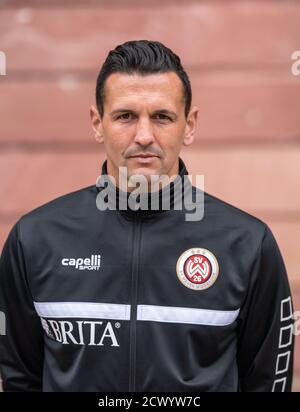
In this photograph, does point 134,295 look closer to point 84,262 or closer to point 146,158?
point 84,262

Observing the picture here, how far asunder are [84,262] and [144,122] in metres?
0.48

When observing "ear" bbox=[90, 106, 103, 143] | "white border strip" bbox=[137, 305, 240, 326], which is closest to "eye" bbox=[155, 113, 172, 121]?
"ear" bbox=[90, 106, 103, 143]

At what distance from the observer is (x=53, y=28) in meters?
3.76

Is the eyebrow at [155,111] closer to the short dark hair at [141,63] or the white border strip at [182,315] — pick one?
the short dark hair at [141,63]

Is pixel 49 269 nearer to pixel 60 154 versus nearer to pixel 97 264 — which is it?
pixel 97 264

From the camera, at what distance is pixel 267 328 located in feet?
7.62

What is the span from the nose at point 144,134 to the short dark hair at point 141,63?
0.17 metres

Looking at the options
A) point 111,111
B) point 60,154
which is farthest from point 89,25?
point 111,111

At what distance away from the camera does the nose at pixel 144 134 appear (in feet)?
6.98

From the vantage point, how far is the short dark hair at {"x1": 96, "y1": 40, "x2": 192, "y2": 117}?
2.20 metres

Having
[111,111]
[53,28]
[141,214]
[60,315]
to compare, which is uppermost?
[53,28]

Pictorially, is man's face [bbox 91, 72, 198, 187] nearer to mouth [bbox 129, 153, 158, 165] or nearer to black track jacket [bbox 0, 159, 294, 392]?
mouth [bbox 129, 153, 158, 165]

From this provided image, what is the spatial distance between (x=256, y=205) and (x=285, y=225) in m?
0.19

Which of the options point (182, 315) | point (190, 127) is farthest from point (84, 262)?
point (190, 127)
